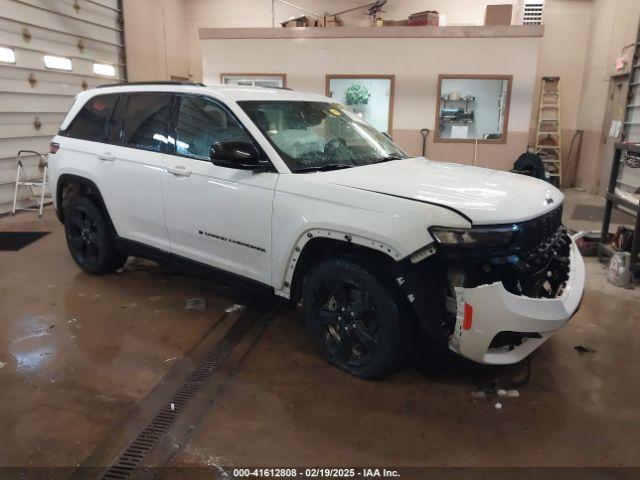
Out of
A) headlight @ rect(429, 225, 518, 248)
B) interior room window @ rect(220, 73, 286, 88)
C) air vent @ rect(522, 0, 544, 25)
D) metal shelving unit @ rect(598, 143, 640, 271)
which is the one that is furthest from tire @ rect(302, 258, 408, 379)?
air vent @ rect(522, 0, 544, 25)

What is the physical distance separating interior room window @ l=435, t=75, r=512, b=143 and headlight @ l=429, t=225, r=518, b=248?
327 inches

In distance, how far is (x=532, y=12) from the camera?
10891 mm

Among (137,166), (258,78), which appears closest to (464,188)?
(137,166)

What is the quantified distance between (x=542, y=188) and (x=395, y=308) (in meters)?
1.25

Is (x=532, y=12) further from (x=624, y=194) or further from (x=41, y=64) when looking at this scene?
(x=41, y=64)

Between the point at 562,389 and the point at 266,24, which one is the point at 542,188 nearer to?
the point at 562,389

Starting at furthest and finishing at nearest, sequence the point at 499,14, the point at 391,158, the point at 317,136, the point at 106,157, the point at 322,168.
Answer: the point at 499,14, the point at 106,157, the point at 391,158, the point at 317,136, the point at 322,168

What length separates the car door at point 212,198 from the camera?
122 inches

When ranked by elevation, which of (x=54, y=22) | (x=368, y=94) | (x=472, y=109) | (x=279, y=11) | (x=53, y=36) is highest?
(x=279, y=11)

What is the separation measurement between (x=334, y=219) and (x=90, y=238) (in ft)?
9.42

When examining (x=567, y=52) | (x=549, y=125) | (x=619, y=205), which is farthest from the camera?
(x=549, y=125)

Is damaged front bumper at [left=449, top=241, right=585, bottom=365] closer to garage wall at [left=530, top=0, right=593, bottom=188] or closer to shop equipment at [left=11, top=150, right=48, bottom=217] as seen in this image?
shop equipment at [left=11, top=150, right=48, bottom=217]

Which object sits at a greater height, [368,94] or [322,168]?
[368,94]

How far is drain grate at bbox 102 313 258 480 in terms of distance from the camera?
2.23 meters
